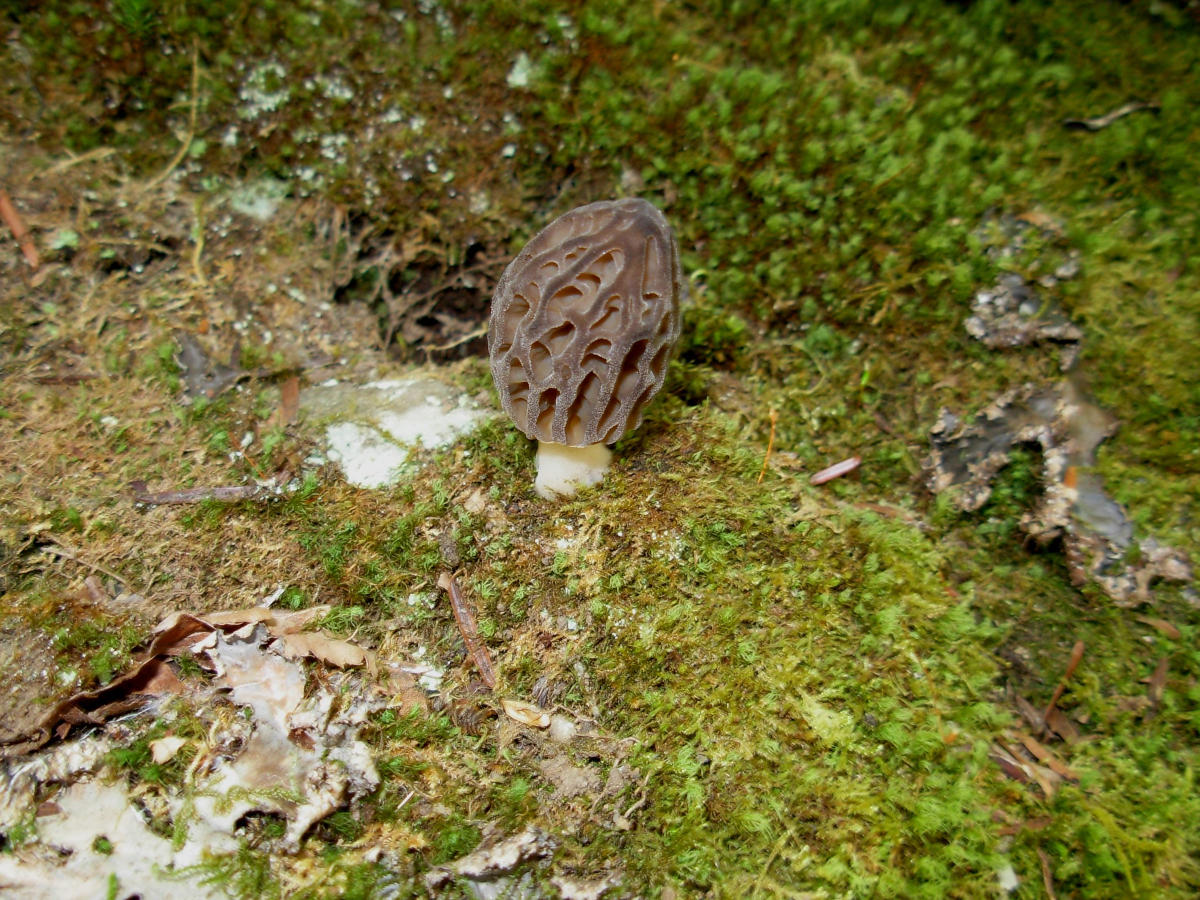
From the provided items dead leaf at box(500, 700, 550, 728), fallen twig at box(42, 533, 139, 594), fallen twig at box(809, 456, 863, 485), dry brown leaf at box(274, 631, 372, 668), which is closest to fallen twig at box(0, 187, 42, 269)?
fallen twig at box(42, 533, 139, 594)

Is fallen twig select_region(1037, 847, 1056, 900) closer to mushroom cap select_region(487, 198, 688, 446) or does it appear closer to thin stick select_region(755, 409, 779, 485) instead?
thin stick select_region(755, 409, 779, 485)

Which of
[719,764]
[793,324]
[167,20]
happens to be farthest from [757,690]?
[167,20]

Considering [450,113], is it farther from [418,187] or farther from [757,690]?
[757,690]

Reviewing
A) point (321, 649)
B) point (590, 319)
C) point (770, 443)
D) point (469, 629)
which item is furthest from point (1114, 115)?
point (321, 649)

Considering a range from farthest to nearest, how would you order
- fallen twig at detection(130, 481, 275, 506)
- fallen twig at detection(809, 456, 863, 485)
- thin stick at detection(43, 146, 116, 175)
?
thin stick at detection(43, 146, 116, 175)
fallen twig at detection(809, 456, 863, 485)
fallen twig at detection(130, 481, 275, 506)

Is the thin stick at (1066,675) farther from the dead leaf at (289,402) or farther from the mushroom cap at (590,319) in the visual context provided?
the dead leaf at (289,402)

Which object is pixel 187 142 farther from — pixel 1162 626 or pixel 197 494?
pixel 1162 626
